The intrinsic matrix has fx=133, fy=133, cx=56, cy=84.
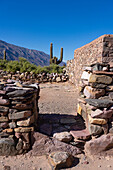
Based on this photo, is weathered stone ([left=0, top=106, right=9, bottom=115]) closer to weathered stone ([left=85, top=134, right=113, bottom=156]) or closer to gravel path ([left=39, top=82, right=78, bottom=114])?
weathered stone ([left=85, top=134, right=113, bottom=156])

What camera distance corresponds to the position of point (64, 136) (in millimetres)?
2768

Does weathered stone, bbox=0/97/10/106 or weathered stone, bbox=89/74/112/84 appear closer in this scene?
weathered stone, bbox=0/97/10/106

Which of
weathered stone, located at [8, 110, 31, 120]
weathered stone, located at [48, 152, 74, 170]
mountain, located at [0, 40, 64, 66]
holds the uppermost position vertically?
mountain, located at [0, 40, 64, 66]

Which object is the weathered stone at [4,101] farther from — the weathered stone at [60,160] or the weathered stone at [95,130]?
the weathered stone at [95,130]

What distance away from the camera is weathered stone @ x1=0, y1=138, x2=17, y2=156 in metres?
2.56

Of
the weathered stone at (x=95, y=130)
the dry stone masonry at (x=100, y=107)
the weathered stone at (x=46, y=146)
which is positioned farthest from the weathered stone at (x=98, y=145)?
the weathered stone at (x=46, y=146)

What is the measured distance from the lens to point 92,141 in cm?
270

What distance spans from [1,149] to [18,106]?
0.89m

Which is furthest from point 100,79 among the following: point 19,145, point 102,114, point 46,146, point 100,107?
point 19,145

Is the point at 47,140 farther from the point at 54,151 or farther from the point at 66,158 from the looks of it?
the point at 66,158

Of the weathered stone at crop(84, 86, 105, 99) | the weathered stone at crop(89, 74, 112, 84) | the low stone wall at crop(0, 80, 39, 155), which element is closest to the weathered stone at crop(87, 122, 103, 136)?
the weathered stone at crop(84, 86, 105, 99)

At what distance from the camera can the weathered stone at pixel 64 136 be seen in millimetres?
2737

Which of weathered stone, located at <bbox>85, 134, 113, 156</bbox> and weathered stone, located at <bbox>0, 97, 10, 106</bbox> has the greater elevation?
weathered stone, located at <bbox>0, 97, 10, 106</bbox>

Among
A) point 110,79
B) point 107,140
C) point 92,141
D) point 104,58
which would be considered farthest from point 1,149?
point 104,58
